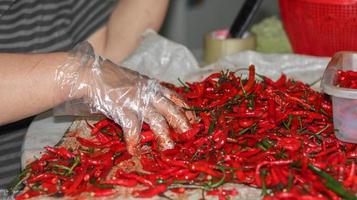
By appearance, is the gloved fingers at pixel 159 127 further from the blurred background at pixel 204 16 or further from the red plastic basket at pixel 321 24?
the blurred background at pixel 204 16

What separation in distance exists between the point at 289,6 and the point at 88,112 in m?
0.83

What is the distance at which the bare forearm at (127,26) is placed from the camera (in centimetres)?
226

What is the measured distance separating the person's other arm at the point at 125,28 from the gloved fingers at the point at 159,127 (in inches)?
30.0

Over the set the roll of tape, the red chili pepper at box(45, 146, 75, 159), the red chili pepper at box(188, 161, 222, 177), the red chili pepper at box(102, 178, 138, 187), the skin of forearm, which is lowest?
the red chili pepper at box(102, 178, 138, 187)

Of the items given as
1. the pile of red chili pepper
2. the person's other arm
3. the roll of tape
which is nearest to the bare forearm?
the person's other arm

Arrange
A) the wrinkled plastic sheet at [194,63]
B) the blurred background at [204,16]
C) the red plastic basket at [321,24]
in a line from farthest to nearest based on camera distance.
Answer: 1. the blurred background at [204,16]
2. the wrinkled plastic sheet at [194,63]
3. the red plastic basket at [321,24]

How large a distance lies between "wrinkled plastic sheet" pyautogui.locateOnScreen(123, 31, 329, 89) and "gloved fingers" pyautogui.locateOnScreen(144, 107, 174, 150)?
1.89ft

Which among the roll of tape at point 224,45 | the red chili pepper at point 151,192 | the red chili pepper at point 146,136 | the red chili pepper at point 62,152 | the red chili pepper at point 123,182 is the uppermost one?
the roll of tape at point 224,45

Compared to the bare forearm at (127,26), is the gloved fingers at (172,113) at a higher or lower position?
lower

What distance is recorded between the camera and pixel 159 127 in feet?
4.96

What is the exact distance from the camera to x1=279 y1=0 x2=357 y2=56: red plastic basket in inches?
78.0

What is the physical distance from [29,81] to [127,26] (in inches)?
30.8

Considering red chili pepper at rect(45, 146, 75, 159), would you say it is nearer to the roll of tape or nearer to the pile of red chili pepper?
the pile of red chili pepper

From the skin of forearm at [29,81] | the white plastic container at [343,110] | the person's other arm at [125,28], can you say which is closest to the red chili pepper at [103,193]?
the skin of forearm at [29,81]
